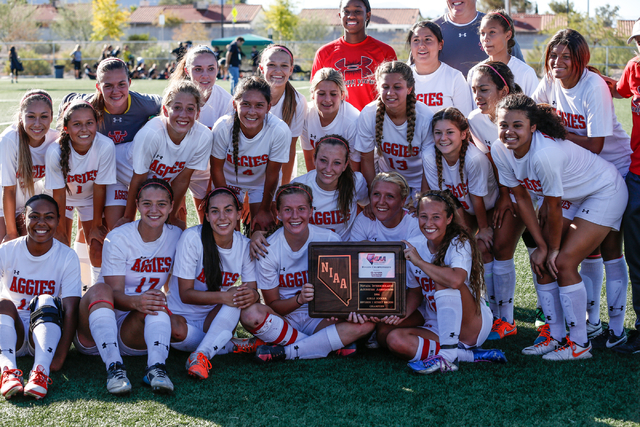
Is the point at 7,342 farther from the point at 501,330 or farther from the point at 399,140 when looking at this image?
the point at 501,330

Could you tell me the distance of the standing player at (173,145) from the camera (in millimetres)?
3938

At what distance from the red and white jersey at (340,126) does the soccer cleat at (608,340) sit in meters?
2.12

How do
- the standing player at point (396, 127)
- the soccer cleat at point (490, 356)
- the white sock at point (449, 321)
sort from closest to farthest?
the white sock at point (449, 321) < the soccer cleat at point (490, 356) < the standing player at point (396, 127)

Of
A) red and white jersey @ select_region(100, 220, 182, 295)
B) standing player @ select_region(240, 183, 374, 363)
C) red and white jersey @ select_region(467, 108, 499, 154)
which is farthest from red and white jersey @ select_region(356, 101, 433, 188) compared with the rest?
Result: red and white jersey @ select_region(100, 220, 182, 295)

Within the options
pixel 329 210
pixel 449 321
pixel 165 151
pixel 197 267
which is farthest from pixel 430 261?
pixel 165 151

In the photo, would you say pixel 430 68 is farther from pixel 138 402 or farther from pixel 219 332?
pixel 138 402

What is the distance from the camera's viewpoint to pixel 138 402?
299 cm

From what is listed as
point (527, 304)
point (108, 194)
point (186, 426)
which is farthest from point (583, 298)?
point (108, 194)

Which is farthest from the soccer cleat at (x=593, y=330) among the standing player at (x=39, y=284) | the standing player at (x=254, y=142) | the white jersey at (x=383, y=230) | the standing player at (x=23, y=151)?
the standing player at (x=23, y=151)

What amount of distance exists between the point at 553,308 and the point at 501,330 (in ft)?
1.31

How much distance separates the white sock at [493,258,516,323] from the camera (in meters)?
4.03

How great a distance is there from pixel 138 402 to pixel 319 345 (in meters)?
1.13

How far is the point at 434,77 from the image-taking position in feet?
15.1

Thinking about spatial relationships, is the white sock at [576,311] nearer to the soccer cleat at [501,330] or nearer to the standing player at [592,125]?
the standing player at [592,125]
